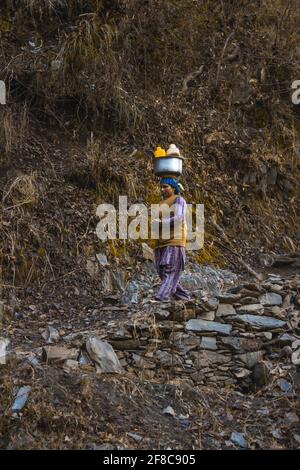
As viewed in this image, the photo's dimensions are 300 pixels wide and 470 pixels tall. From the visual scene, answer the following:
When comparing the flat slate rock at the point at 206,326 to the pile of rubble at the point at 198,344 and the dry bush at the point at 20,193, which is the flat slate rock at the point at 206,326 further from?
the dry bush at the point at 20,193

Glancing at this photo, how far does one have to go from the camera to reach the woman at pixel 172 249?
718 cm

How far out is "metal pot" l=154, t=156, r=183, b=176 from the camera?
7.24m

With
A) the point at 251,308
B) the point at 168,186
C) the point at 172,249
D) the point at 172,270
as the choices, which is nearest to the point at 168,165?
the point at 168,186

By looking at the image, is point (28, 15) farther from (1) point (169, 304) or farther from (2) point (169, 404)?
(2) point (169, 404)

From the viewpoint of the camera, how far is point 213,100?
440 inches

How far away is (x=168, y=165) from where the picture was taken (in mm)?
7238

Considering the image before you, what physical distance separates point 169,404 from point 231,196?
204 inches

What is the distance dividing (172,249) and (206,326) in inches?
36.5

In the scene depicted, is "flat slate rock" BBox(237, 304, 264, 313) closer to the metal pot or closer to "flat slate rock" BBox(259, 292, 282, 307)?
"flat slate rock" BBox(259, 292, 282, 307)

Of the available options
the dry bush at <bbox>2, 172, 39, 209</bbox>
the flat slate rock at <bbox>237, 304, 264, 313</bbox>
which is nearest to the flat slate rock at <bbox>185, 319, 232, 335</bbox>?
the flat slate rock at <bbox>237, 304, 264, 313</bbox>

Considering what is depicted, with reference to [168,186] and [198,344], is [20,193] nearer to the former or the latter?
[168,186]

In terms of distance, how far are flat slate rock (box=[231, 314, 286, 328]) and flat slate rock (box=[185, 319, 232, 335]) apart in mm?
159

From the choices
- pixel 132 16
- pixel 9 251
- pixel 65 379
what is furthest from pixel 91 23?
pixel 65 379

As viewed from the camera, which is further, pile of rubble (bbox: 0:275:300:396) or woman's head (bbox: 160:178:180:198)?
woman's head (bbox: 160:178:180:198)
